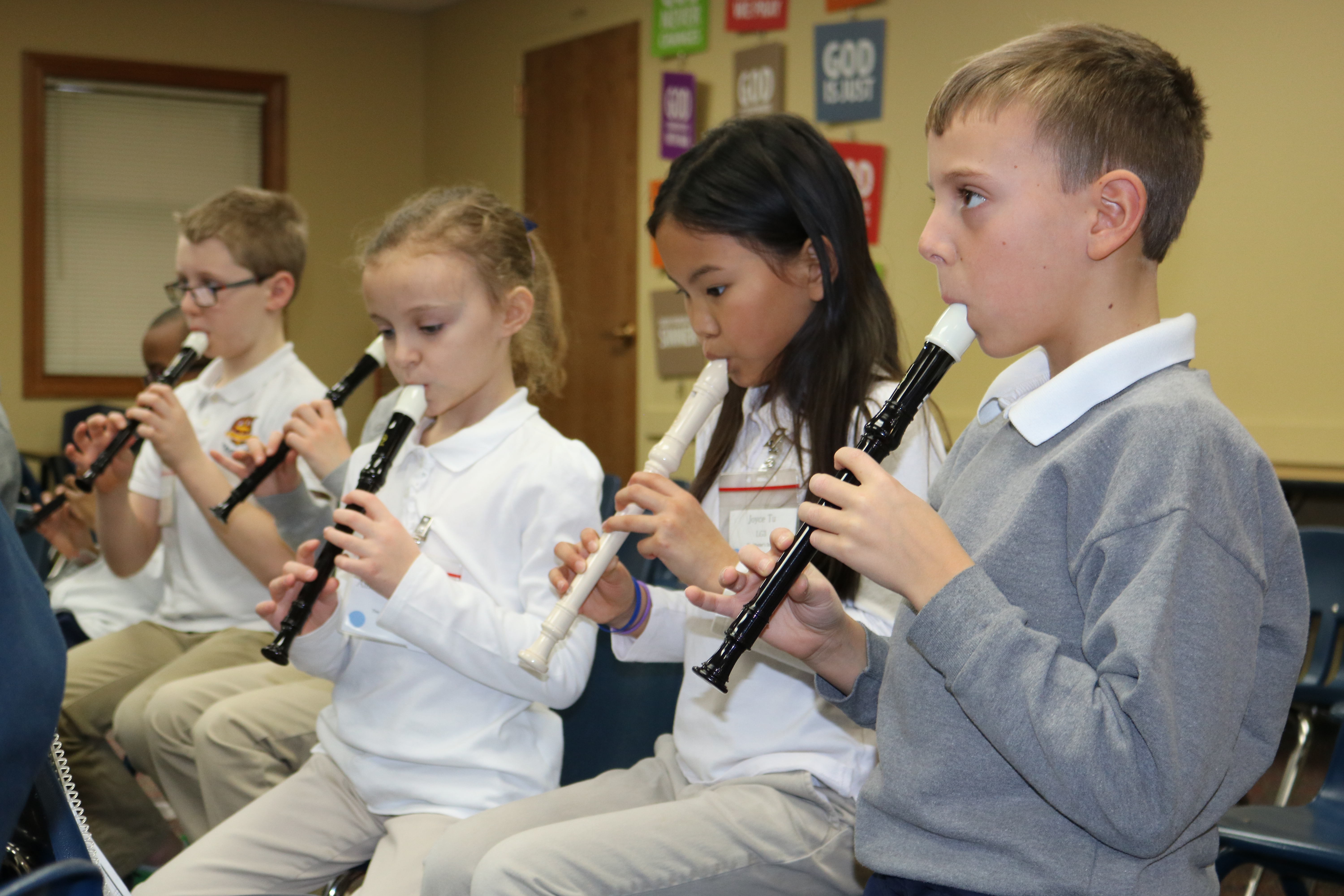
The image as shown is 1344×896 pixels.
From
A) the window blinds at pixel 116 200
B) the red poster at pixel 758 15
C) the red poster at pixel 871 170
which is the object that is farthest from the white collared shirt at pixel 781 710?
the window blinds at pixel 116 200

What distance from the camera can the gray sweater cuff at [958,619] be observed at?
3.03 ft

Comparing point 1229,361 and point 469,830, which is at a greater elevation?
point 1229,361

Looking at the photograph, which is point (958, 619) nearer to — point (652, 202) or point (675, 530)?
point (675, 530)

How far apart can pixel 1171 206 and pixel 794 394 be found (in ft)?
1.87

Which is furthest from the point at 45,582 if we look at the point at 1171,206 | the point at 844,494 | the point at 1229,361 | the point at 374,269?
the point at 1229,361

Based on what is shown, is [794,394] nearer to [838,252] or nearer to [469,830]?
[838,252]

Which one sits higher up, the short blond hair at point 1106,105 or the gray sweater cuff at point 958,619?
the short blond hair at point 1106,105

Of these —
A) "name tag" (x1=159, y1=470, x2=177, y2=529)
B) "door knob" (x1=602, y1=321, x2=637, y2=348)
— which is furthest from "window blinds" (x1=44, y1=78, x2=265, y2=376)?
"name tag" (x1=159, y1=470, x2=177, y2=529)

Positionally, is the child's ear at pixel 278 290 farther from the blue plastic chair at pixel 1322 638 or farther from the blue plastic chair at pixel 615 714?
the blue plastic chair at pixel 1322 638

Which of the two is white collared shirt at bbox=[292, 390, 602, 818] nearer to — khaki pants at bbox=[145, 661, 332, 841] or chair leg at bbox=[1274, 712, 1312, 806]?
khaki pants at bbox=[145, 661, 332, 841]

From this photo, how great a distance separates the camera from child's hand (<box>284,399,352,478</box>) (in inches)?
76.8

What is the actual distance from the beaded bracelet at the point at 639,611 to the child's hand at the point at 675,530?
186mm

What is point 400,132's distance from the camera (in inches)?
286

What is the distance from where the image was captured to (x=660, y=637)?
5.18 feet
